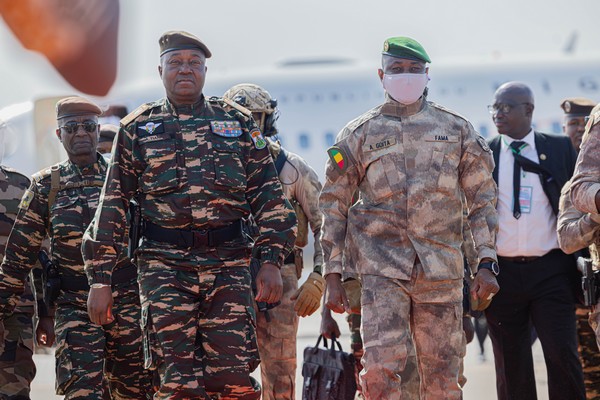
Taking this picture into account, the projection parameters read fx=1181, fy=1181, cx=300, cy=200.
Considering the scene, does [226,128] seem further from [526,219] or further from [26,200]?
[526,219]

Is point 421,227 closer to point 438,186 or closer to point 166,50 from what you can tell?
point 438,186

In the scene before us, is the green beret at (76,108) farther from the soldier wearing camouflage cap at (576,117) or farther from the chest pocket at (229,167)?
the soldier wearing camouflage cap at (576,117)

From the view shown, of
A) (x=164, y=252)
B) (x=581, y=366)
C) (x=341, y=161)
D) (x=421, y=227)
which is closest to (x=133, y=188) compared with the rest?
(x=164, y=252)

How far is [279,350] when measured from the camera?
6.77 meters

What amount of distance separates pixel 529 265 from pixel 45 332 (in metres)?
2.93

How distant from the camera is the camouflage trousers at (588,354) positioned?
23.9 ft

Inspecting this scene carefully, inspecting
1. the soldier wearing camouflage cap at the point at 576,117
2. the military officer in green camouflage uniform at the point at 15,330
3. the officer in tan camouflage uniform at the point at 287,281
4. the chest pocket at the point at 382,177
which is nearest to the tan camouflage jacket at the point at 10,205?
the military officer in green camouflage uniform at the point at 15,330

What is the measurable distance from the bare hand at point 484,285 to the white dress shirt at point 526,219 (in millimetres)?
1476

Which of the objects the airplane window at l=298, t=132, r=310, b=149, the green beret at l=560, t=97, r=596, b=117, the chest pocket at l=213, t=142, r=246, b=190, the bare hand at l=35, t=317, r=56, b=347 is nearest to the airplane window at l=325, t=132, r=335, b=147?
the airplane window at l=298, t=132, r=310, b=149

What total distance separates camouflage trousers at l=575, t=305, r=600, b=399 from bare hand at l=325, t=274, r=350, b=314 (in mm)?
2095

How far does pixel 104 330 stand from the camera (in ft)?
22.0

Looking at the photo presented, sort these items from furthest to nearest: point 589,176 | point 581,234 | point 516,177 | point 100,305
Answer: point 516,177 → point 581,234 → point 589,176 → point 100,305

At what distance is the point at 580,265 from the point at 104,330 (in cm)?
270

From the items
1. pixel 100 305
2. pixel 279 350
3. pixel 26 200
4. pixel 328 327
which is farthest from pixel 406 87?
pixel 26 200
